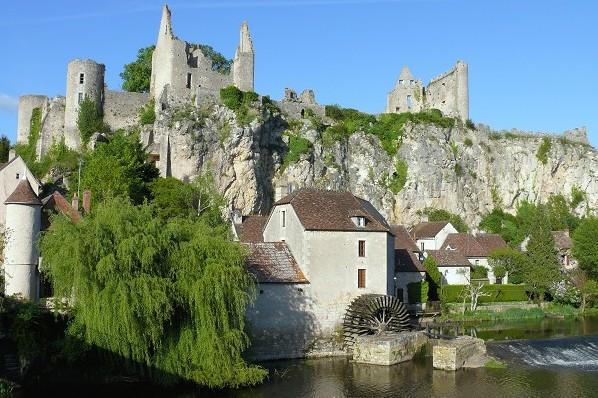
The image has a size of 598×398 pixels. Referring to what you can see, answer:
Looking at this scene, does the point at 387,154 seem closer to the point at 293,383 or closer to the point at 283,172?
the point at 283,172

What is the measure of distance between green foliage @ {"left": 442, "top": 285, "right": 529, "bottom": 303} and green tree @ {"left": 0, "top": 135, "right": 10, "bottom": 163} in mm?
40880

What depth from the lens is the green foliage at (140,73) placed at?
2820 inches

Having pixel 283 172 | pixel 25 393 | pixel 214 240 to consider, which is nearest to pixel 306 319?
pixel 214 240

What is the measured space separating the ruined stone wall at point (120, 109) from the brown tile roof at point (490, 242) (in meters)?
35.6

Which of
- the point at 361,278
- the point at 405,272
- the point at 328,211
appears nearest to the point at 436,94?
the point at 405,272

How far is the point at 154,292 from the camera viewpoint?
2364 cm

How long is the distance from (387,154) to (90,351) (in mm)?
53776

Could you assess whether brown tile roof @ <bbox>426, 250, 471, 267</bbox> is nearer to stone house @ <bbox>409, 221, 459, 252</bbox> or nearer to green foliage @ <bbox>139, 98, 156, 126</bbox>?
stone house @ <bbox>409, 221, 459, 252</bbox>

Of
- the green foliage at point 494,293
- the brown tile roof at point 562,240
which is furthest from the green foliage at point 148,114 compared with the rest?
the brown tile roof at point 562,240

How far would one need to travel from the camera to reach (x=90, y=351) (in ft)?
77.9

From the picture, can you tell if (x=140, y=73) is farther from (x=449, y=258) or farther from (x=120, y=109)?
(x=449, y=258)

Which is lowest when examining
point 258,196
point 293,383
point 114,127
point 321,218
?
point 293,383

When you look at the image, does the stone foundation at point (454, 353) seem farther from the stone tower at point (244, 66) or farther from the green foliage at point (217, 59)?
the green foliage at point (217, 59)

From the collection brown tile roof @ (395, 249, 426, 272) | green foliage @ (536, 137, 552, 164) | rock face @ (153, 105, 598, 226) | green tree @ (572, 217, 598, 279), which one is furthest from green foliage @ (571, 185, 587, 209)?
brown tile roof @ (395, 249, 426, 272)
